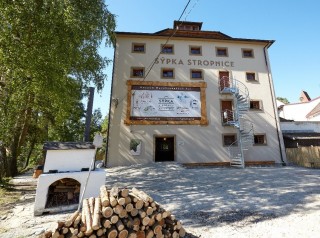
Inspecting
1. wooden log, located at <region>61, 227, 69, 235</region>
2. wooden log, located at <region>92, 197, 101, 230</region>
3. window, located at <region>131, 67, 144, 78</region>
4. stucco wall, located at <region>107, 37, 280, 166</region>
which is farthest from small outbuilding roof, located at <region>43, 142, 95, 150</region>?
window, located at <region>131, 67, 144, 78</region>

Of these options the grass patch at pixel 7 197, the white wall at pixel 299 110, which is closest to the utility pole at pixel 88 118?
the grass patch at pixel 7 197

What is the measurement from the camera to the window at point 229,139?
54.9ft

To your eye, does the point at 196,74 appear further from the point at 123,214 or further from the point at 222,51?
the point at 123,214

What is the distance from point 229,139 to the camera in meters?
16.9

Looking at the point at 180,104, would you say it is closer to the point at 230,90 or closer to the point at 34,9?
the point at 230,90

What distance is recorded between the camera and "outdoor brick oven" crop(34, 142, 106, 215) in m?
6.03

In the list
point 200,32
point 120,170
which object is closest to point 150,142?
point 120,170

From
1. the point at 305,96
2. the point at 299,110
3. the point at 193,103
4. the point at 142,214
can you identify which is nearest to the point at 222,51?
the point at 193,103

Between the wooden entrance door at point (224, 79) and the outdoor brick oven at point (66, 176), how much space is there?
14376 millimetres

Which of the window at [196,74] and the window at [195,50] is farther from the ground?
the window at [195,50]

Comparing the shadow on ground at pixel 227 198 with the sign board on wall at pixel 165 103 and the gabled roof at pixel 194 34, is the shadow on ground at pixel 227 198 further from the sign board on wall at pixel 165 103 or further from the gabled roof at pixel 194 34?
the gabled roof at pixel 194 34

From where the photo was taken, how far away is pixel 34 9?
9609 millimetres

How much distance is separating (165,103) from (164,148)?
3.94 metres

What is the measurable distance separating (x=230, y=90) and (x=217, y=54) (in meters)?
Answer: 4.16
